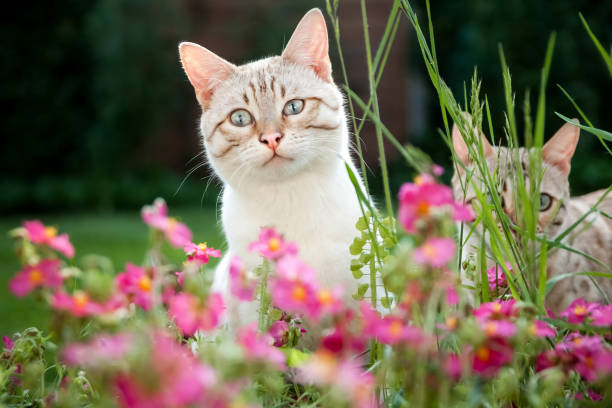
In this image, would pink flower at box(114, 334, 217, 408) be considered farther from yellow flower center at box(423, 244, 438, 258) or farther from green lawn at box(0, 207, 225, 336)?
green lawn at box(0, 207, 225, 336)

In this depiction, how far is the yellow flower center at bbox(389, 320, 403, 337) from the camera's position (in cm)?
71

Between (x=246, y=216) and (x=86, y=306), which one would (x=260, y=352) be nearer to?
(x=86, y=306)

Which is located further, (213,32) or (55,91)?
(213,32)

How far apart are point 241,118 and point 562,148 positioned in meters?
0.84

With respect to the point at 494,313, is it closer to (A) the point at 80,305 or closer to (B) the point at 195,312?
(B) the point at 195,312

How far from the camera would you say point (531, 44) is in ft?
19.7

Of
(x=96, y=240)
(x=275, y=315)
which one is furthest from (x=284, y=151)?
(x=96, y=240)

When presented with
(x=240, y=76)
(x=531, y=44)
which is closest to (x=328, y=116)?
(x=240, y=76)

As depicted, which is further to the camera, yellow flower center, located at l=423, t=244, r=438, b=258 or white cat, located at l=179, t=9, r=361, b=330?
white cat, located at l=179, t=9, r=361, b=330

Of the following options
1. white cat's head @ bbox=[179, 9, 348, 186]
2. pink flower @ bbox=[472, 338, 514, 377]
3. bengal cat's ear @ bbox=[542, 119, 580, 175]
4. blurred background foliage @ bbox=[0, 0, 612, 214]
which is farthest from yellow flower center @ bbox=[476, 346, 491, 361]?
blurred background foliage @ bbox=[0, 0, 612, 214]

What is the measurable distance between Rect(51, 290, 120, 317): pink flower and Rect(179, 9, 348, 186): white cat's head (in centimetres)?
92

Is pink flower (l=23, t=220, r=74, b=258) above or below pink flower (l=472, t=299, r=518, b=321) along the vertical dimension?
above

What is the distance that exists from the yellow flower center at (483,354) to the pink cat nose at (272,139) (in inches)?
37.1

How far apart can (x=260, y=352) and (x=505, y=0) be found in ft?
20.0
